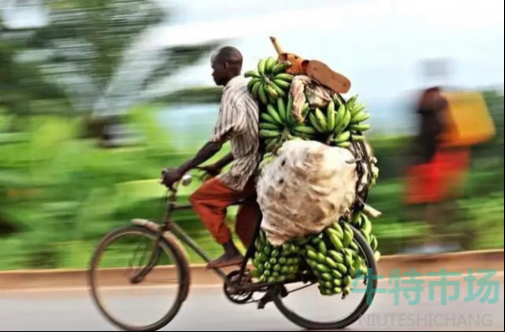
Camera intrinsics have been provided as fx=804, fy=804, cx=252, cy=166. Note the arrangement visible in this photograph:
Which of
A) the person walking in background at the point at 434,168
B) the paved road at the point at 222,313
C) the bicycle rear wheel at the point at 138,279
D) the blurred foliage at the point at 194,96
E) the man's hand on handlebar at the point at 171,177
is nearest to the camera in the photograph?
the man's hand on handlebar at the point at 171,177

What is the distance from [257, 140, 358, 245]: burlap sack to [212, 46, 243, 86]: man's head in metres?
0.43

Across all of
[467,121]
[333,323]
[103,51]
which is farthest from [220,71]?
[467,121]

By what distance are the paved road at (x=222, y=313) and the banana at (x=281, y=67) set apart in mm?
1014

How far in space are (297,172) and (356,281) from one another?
70 cm

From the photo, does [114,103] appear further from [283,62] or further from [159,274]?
[283,62]

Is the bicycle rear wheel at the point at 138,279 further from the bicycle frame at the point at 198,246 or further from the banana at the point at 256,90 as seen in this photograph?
the banana at the point at 256,90

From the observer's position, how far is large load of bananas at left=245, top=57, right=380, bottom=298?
111 inches

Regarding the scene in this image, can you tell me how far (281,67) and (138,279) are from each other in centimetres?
118

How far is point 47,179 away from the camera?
4289 millimetres

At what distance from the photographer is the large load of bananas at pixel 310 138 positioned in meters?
2.82

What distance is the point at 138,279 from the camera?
3.43m

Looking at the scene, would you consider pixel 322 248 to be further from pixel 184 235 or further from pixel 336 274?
pixel 184 235

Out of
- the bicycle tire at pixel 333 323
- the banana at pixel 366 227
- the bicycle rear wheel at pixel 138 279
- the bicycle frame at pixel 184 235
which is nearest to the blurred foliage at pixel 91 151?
the bicycle rear wheel at pixel 138 279

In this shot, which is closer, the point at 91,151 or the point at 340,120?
the point at 340,120
